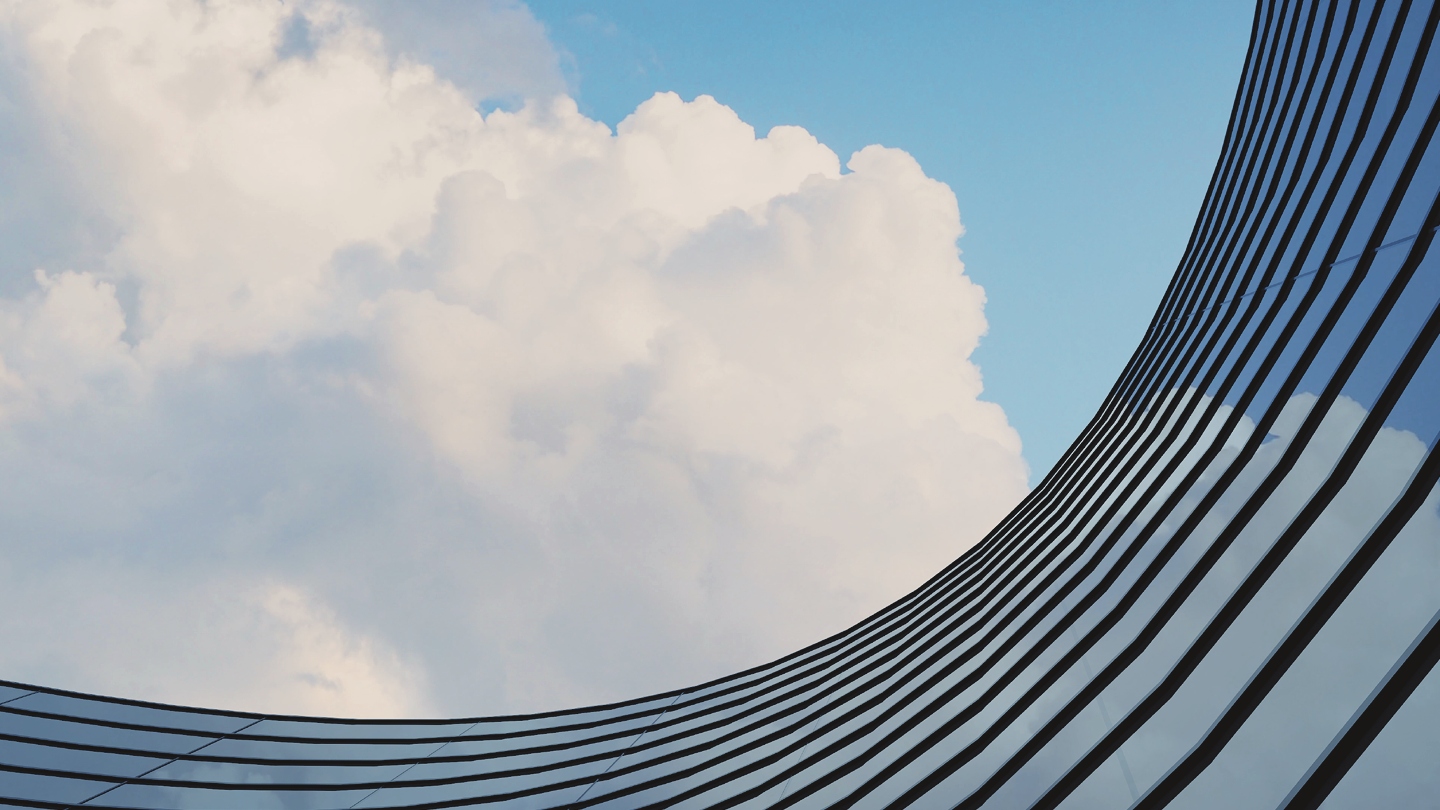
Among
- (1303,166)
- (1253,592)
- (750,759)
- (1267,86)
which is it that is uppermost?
(1267,86)

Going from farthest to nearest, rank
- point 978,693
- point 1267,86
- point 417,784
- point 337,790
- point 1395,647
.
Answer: point 1267,86 < point 417,784 < point 337,790 < point 978,693 < point 1395,647

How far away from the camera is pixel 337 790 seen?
1448cm

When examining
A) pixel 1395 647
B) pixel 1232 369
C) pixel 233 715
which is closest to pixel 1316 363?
pixel 1232 369

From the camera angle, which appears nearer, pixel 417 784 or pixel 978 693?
pixel 978 693

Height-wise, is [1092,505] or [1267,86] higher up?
[1267,86]

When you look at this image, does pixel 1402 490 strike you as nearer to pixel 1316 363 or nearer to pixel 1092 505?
pixel 1316 363

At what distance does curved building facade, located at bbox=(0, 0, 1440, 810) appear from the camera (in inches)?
265

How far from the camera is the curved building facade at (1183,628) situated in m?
6.74

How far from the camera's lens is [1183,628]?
29.8 ft

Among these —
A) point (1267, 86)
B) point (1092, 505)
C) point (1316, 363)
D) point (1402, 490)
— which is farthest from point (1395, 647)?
point (1267, 86)

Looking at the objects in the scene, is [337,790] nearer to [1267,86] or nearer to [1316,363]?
[1316,363]

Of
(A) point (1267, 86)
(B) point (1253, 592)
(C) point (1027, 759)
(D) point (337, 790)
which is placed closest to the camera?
(B) point (1253, 592)

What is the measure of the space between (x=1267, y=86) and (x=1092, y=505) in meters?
12.3

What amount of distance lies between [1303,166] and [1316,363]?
6.87 metres
